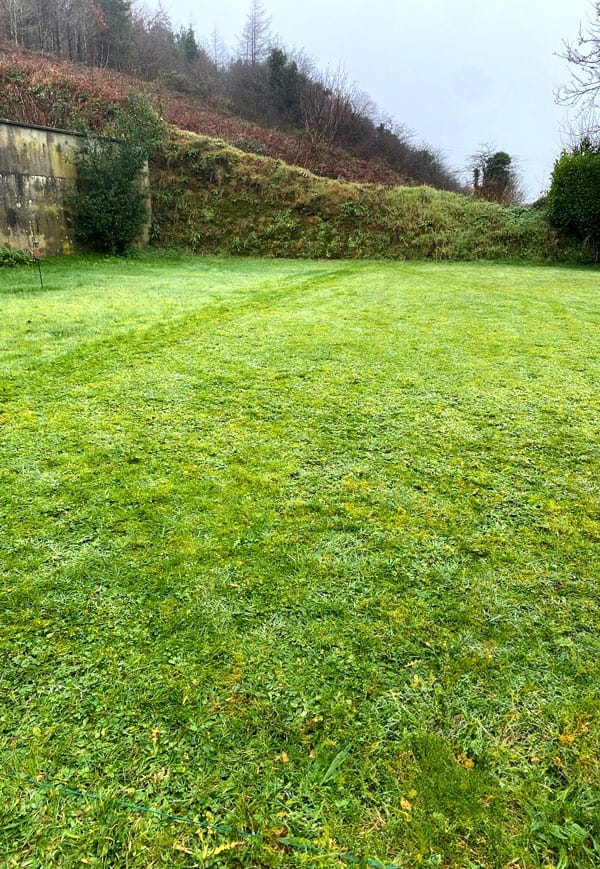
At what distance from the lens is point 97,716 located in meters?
1.20

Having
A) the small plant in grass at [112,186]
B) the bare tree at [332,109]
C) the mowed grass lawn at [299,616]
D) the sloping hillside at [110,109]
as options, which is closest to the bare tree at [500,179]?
the sloping hillside at [110,109]

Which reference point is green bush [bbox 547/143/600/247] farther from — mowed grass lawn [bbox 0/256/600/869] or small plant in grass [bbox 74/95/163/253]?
small plant in grass [bbox 74/95/163/253]

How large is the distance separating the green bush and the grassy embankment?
432mm

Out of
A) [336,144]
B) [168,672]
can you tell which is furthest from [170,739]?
[336,144]

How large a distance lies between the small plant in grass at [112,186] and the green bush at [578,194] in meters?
8.54

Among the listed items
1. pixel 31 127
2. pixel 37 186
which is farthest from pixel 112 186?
pixel 31 127

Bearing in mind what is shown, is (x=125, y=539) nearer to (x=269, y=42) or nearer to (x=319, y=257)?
(x=319, y=257)

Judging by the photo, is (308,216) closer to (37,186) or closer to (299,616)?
(37,186)

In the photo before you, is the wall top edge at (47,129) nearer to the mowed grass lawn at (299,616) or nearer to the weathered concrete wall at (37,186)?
the weathered concrete wall at (37,186)

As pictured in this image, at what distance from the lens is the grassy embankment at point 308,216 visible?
1034 cm

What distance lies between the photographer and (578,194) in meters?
9.74

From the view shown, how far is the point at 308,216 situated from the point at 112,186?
4526 mm

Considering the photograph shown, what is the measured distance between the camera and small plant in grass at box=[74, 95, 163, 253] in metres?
8.48

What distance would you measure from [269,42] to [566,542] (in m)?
30.2
